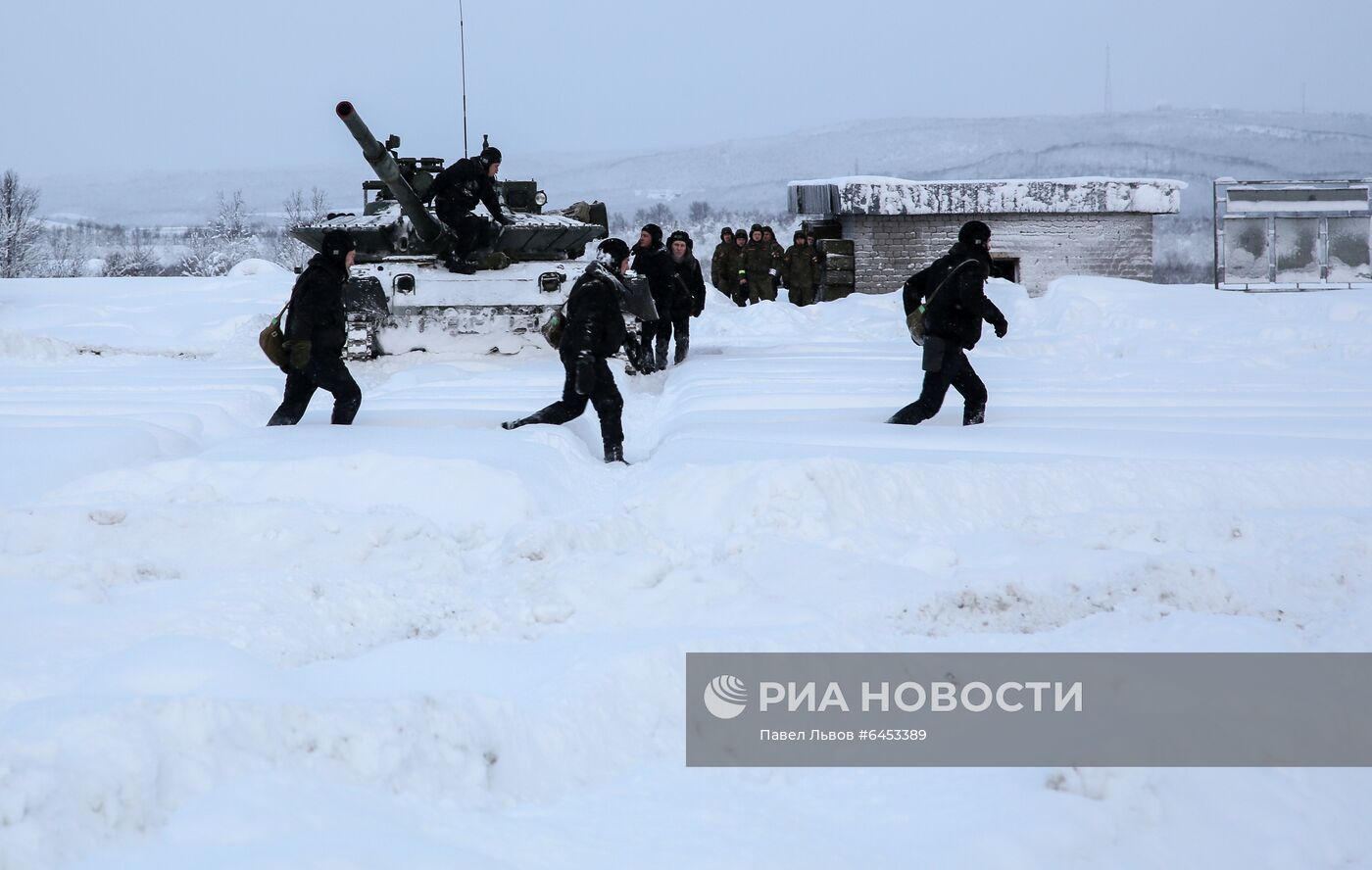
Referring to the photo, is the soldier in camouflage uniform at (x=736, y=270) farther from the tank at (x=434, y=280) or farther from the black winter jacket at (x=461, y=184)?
the black winter jacket at (x=461, y=184)

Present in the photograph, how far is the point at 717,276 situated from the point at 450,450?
51.0 feet

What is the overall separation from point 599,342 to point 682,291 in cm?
462

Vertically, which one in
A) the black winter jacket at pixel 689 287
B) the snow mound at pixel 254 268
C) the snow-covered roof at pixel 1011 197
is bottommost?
the black winter jacket at pixel 689 287

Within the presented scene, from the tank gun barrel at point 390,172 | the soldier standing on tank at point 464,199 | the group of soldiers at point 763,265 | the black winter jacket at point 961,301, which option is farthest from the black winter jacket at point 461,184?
the group of soldiers at point 763,265

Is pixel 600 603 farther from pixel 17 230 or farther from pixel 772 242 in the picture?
pixel 17 230

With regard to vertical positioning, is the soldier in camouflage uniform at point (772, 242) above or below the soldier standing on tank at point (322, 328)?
above

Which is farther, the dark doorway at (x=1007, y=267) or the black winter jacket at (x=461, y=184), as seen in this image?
the dark doorway at (x=1007, y=267)

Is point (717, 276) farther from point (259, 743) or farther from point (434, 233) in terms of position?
point (259, 743)

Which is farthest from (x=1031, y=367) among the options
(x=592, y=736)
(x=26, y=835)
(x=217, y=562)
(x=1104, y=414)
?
(x=26, y=835)

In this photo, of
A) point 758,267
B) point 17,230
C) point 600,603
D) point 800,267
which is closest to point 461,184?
point 600,603

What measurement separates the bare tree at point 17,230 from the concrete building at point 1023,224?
32.1 meters

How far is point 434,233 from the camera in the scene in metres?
12.8

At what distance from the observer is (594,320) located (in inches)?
323

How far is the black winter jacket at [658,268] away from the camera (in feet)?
41.0
